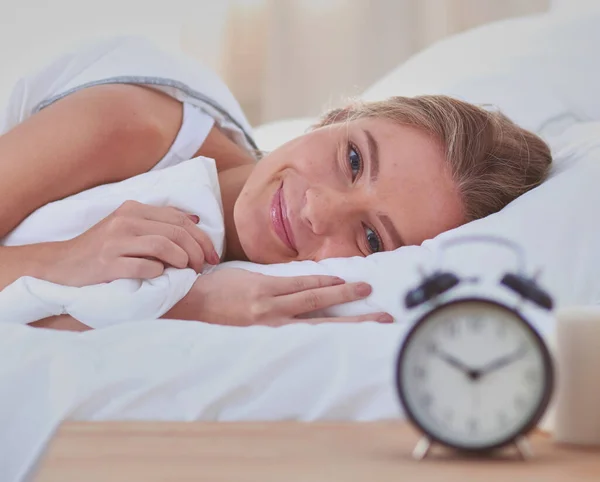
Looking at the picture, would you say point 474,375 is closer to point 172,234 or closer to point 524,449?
point 524,449

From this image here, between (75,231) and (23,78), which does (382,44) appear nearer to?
(23,78)

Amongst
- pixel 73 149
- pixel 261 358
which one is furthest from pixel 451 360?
pixel 73 149

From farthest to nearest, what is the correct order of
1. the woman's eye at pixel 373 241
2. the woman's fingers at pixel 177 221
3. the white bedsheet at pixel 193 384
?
the woman's eye at pixel 373 241 < the woman's fingers at pixel 177 221 < the white bedsheet at pixel 193 384

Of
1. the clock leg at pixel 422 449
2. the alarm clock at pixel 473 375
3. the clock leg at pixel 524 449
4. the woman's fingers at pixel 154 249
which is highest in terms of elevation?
the alarm clock at pixel 473 375

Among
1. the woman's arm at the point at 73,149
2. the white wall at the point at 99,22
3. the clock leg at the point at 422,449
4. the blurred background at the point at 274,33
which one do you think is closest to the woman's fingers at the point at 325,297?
the woman's arm at the point at 73,149

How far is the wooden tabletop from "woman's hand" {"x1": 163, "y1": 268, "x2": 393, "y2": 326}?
1.53ft

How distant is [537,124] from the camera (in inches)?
73.4

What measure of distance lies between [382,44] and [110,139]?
5.52 ft

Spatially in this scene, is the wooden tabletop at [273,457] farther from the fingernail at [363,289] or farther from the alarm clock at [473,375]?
the fingernail at [363,289]

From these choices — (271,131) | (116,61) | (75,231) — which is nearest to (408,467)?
(75,231)

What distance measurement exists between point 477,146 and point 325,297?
41 cm

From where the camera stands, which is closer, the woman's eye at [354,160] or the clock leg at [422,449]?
the clock leg at [422,449]

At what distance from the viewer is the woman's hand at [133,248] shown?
114 centimetres

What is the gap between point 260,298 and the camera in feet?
3.84
